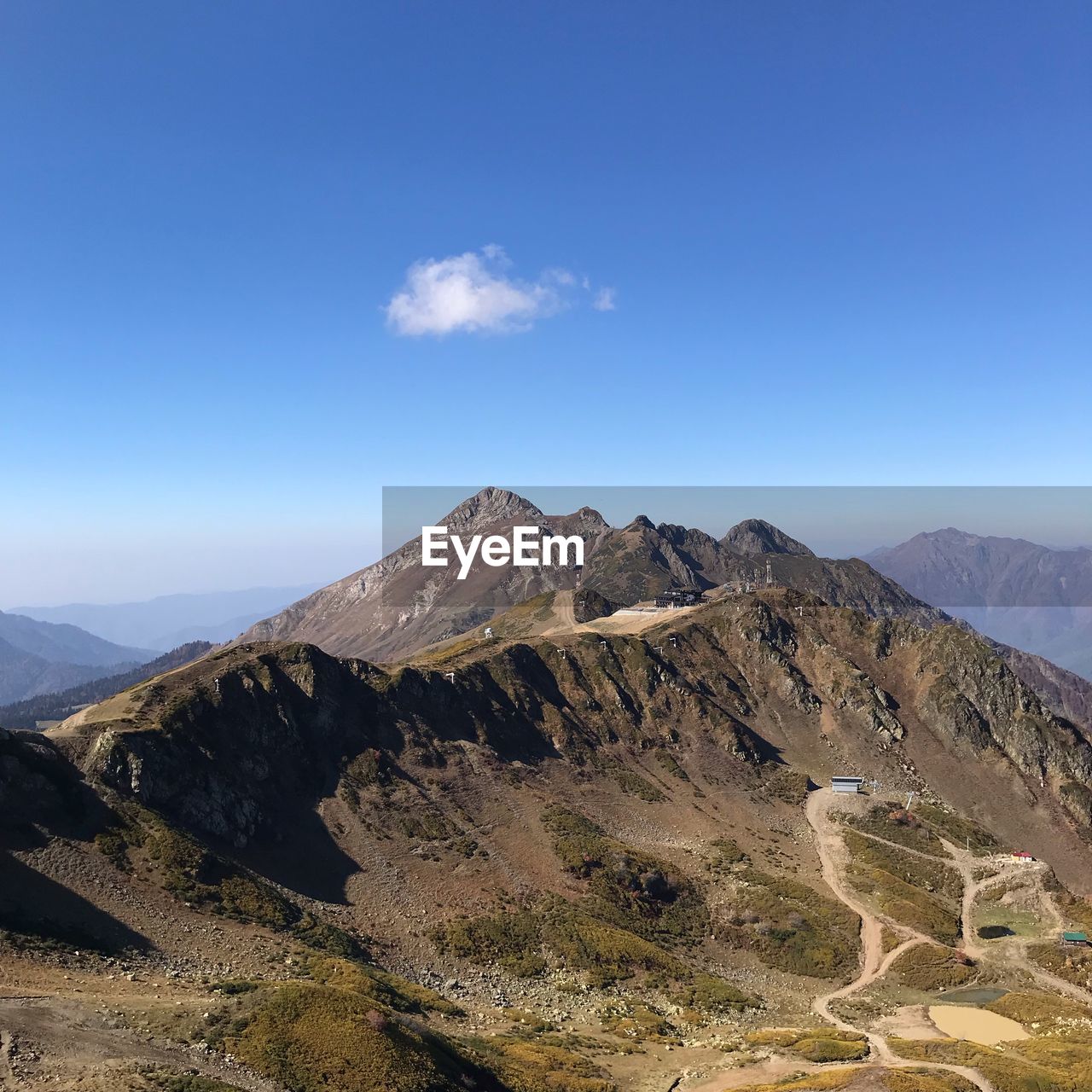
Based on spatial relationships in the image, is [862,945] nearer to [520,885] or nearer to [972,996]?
[972,996]

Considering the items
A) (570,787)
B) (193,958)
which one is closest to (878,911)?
(570,787)

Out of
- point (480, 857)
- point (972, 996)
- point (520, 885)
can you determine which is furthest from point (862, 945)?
point (480, 857)

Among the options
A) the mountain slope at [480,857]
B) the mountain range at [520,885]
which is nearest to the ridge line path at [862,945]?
the mountain range at [520,885]

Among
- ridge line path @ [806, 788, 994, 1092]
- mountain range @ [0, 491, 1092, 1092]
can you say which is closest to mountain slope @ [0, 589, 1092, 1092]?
mountain range @ [0, 491, 1092, 1092]

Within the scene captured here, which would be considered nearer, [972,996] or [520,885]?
[972,996]

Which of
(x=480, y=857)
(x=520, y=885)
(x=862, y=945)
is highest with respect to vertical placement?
(x=480, y=857)

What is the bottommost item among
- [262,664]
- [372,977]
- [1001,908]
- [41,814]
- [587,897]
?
[1001,908]

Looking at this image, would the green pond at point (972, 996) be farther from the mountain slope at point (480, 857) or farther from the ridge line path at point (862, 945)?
the ridge line path at point (862, 945)

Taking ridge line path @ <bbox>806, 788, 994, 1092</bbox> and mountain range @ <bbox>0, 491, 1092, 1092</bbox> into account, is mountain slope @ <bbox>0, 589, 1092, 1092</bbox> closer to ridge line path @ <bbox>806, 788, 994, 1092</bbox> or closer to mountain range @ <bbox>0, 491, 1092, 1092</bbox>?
mountain range @ <bbox>0, 491, 1092, 1092</bbox>

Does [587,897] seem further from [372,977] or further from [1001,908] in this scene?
[1001,908]
